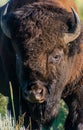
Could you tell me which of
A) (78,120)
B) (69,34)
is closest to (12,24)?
(69,34)

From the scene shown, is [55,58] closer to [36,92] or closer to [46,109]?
[36,92]

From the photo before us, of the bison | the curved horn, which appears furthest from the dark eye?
the curved horn

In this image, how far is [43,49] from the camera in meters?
7.45

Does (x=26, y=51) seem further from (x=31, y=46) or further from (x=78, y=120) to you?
(x=78, y=120)

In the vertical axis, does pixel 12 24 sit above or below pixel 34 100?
above

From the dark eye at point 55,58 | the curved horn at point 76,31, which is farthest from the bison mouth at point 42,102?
the curved horn at point 76,31

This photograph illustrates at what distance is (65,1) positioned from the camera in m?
8.38

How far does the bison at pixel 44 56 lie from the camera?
292 inches

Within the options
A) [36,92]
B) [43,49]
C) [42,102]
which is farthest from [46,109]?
[43,49]

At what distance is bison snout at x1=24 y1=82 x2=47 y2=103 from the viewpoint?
7.26 metres

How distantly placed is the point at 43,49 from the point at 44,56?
3.4 inches

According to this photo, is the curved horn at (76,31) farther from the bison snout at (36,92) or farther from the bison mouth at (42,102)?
the bison snout at (36,92)

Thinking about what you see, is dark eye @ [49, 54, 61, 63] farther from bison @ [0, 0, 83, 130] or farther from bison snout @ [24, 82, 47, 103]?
bison snout @ [24, 82, 47, 103]

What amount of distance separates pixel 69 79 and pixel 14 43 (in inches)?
37.8
